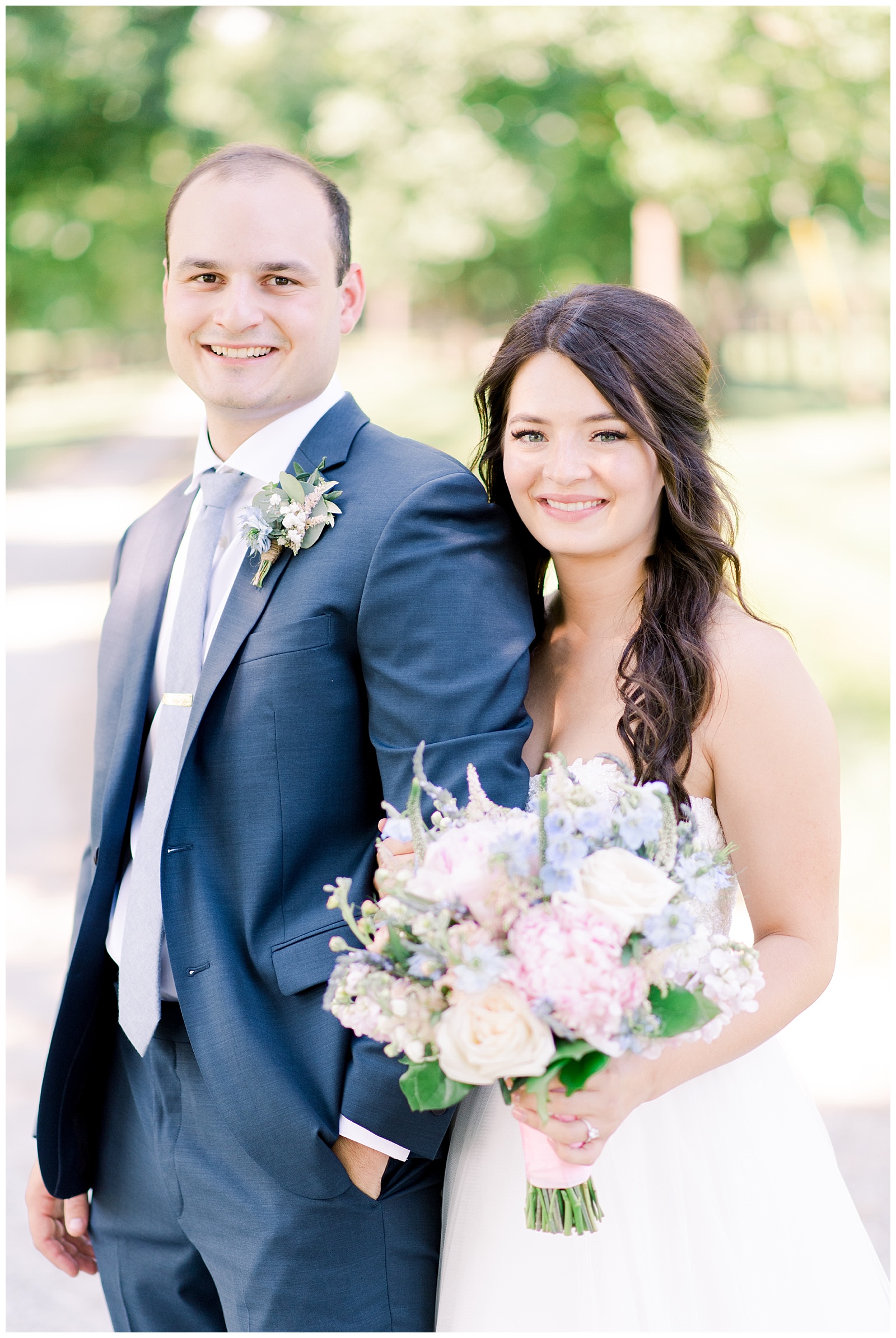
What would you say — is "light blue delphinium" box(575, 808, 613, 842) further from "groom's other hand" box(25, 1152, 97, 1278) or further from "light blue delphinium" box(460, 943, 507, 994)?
"groom's other hand" box(25, 1152, 97, 1278)

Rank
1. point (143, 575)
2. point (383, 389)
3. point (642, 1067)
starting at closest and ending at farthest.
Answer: point (642, 1067) < point (143, 575) < point (383, 389)

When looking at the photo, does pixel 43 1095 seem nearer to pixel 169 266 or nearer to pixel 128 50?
pixel 169 266

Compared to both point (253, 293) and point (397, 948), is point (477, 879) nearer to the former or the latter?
point (397, 948)

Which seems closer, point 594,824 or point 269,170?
point 594,824

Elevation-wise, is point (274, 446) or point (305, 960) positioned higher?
point (274, 446)

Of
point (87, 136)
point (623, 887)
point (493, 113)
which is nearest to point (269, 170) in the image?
point (623, 887)

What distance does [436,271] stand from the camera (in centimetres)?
1883

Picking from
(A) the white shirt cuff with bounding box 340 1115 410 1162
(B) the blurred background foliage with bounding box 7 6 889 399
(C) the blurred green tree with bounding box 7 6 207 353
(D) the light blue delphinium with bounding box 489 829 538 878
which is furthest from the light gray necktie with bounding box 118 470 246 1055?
(C) the blurred green tree with bounding box 7 6 207 353

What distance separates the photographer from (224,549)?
2.65m

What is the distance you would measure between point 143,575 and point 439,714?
3.12ft

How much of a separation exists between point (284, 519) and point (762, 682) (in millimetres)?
1011

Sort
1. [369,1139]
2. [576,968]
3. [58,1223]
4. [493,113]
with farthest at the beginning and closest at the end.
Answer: [493,113] < [58,1223] < [369,1139] < [576,968]

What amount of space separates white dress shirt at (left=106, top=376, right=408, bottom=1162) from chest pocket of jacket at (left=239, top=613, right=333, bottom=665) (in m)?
0.19

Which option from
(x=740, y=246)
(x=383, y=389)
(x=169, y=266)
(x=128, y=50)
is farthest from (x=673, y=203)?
(x=169, y=266)
